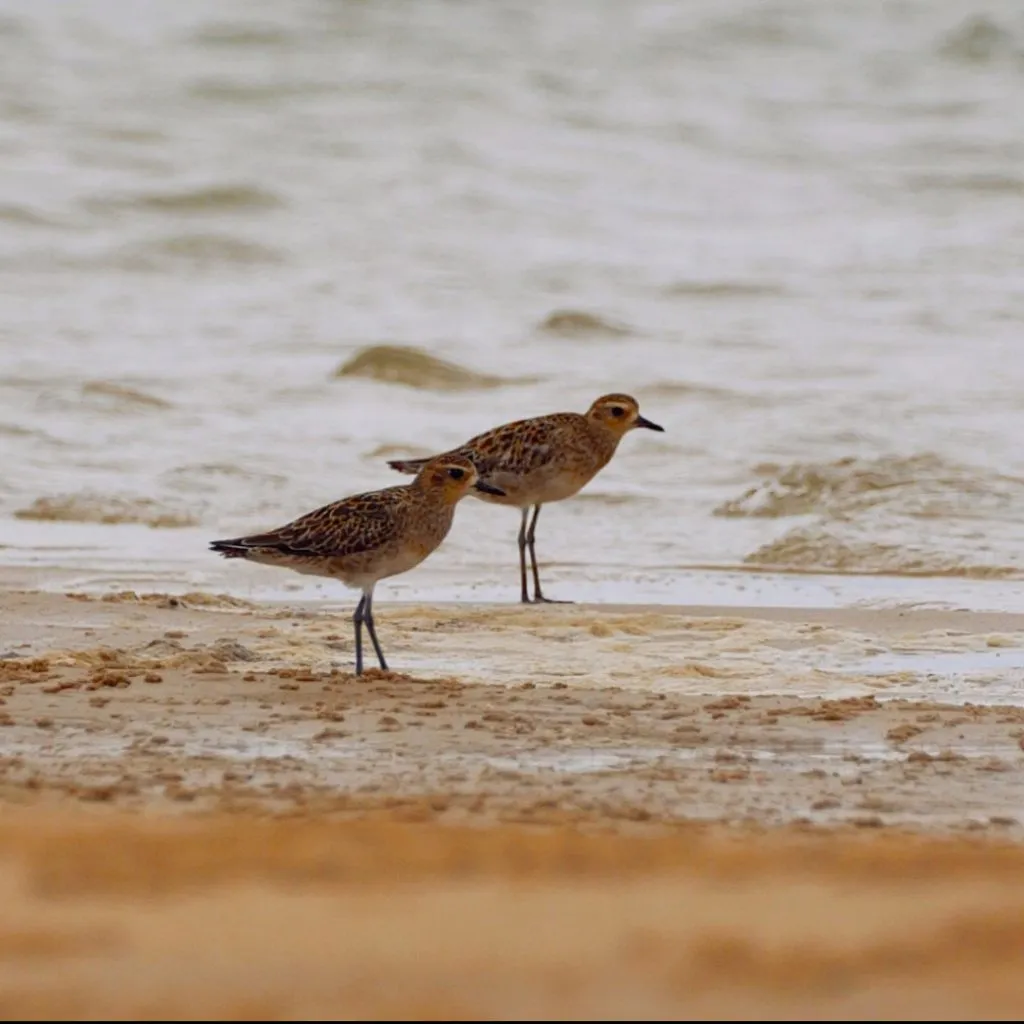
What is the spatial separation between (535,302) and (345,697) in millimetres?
13600

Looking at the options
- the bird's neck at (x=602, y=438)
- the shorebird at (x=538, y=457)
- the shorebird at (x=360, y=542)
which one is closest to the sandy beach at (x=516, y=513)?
the shorebird at (x=360, y=542)

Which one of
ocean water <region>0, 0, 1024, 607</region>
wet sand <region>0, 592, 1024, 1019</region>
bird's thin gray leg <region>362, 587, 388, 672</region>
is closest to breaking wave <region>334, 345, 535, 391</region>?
ocean water <region>0, 0, 1024, 607</region>

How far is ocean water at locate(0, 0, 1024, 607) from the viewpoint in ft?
38.7

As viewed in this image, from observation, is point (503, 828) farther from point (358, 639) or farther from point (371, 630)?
point (371, 630)

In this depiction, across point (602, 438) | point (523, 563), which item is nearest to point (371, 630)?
point (523, 563)

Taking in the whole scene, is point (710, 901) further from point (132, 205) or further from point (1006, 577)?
point (132, 205)

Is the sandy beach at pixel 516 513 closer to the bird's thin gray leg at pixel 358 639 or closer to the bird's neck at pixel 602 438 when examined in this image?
the bird's thin gray leg at pixel 358 639

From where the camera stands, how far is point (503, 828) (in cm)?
462

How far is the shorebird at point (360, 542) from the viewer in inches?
299

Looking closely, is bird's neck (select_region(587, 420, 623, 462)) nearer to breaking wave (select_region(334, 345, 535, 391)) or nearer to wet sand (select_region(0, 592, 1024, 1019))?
wet sand (select_region(0, 592, 1024, 1019))

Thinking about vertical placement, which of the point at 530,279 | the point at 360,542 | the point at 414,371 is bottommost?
the point at 360,542

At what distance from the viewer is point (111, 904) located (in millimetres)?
3885

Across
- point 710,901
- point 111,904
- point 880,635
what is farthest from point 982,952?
point 880,635

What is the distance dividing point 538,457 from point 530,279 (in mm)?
10377
